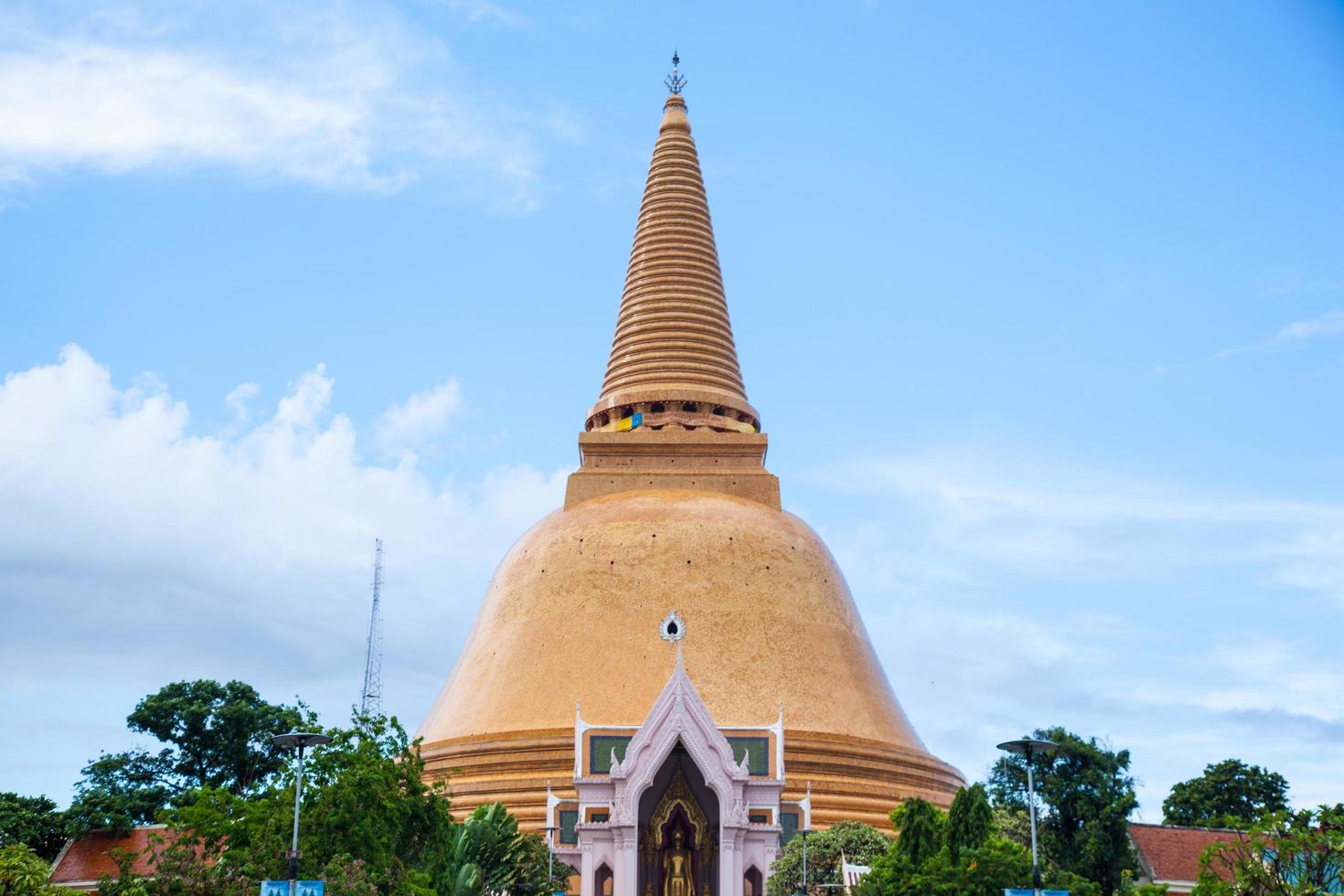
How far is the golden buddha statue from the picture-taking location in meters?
31.8

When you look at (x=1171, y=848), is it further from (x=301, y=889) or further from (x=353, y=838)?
(x=301, y=889)

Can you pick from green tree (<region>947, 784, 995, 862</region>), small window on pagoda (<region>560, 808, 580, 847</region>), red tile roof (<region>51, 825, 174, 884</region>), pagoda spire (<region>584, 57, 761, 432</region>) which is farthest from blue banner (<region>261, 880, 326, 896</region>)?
pagoda spire (<region>584, 57, 761, 432</region>)

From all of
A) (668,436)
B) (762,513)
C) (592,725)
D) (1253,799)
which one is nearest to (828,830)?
(592,725)

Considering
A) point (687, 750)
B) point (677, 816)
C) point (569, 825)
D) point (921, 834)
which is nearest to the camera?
point (921, 834)

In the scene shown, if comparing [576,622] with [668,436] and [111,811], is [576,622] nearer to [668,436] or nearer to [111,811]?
[668,436]

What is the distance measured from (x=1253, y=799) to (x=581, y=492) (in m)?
22.6

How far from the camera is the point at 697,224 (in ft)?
A: 163

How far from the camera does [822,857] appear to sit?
3138 cm

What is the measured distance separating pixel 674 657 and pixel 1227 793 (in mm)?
20319

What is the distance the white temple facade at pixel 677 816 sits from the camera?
104 feet

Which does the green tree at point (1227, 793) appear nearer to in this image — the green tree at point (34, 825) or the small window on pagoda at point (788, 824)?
the small window on pagoda at point (788, 824)

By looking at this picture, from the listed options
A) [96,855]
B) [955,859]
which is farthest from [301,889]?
[96,855]

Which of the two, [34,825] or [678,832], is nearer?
[678,832]

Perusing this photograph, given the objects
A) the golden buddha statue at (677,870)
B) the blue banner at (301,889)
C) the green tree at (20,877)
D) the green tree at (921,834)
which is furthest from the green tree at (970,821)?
the green tree at (20,877)
